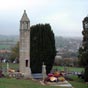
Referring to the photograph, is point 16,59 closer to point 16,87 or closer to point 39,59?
point 39,59

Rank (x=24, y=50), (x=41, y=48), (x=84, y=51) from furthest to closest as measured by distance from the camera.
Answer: (x=41, y=48) → (x=84, y=51) → (x=24, y=50)

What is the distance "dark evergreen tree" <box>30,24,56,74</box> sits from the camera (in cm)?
4722

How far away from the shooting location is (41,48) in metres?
48.2

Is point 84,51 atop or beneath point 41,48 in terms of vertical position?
beneath

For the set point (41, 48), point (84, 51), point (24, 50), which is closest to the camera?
point (24, 50)

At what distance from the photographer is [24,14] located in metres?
41.2

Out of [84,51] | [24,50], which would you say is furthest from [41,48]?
[24,50]

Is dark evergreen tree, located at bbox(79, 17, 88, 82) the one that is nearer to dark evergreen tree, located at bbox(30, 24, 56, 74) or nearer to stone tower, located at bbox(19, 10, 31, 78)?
dark evergreen tree, located at bbox(30, 24, 56, 74)

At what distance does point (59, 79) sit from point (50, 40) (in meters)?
16.3

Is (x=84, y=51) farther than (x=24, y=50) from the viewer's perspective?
Yes

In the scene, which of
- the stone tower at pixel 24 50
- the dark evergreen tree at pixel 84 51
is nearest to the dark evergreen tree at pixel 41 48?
the dark evergreen tree at pixel 84 51

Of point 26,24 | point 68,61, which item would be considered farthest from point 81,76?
point 68,61

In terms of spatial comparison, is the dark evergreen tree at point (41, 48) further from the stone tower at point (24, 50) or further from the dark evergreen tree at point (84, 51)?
the stone tower at point (24, 50)

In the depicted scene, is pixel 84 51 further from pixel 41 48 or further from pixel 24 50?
pixel 24 50
